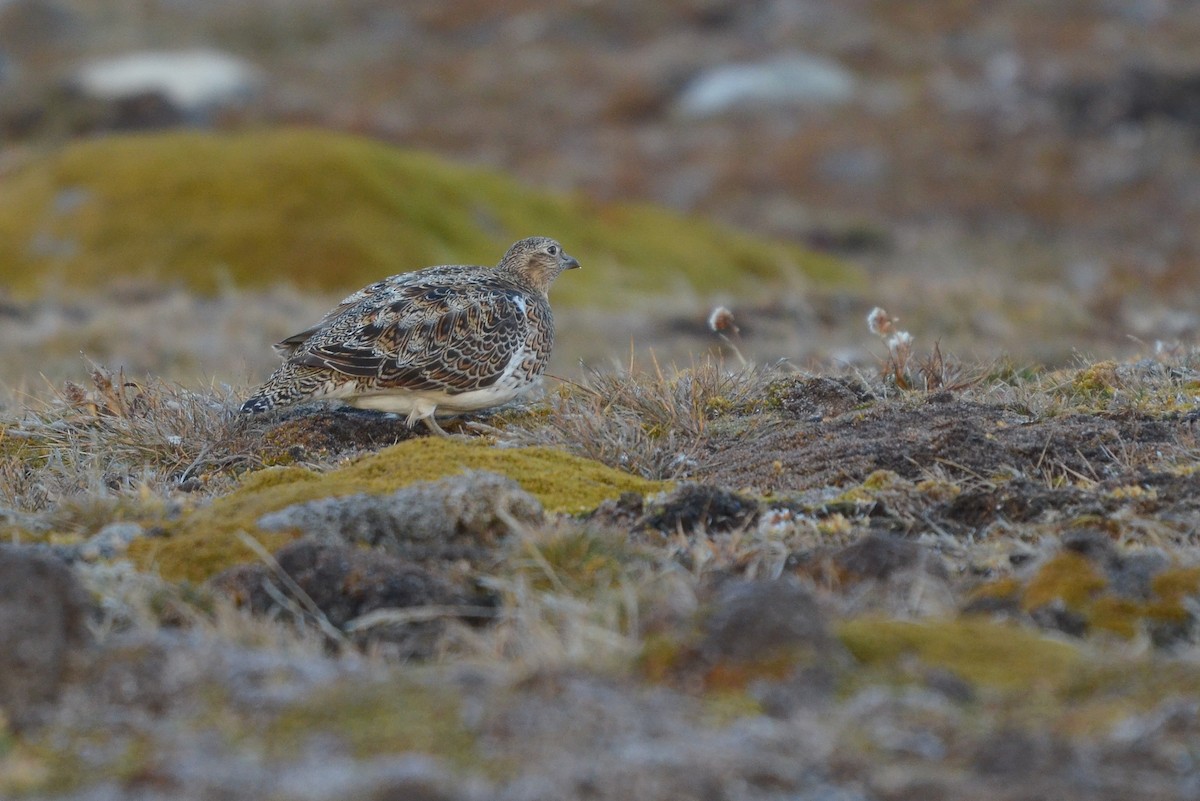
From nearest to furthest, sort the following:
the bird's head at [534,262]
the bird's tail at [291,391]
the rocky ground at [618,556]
→ 1. the rocky ground at [618,556]
2. the bird's tail at [291,391]
3. the bird's head at [534,262]

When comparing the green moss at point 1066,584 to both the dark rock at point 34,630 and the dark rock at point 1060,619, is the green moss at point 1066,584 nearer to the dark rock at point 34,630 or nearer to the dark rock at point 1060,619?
the dark rock at point 1060,619

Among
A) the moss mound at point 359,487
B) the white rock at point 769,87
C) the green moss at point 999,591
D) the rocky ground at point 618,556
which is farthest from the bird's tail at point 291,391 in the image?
the white rock at point 769,87

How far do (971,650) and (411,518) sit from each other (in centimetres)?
200

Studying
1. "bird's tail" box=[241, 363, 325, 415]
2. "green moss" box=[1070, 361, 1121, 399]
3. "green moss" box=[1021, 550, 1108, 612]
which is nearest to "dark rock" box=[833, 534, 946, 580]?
"green moss" box=[1021, 550, 1108, 612]

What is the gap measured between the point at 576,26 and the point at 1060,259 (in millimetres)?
23435

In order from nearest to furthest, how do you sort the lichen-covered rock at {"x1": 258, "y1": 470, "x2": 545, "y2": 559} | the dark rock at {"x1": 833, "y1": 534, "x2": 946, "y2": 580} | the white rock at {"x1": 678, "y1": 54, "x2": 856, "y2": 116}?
1. the dark rock at {"x1": 833, "y1": 534, "x2": 946, "y2": 580}
2. the lichen-covered rock at {"x1": 258, "y1": 470, "x2": 545, "y2": 559}
3. the white rock at {"x1": 678, "y1": 54, "x2": 856, "y2": 116}

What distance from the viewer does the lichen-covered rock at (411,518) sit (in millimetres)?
4840

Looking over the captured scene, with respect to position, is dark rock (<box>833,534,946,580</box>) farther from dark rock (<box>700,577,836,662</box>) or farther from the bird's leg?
the bird's leg

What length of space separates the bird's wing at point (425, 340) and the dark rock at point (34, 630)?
2997 mm

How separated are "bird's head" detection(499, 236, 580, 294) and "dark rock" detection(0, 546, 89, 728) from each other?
4696 millimetres

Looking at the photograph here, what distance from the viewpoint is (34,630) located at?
3561 mm

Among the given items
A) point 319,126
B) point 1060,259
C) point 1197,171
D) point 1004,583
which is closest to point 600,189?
point 319,126

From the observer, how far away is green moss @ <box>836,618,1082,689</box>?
358 centimetres

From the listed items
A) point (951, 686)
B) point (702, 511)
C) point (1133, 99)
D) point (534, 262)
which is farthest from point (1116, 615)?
point (1133, 99)
